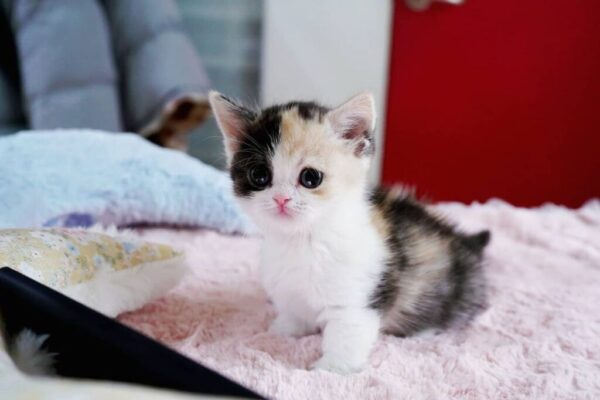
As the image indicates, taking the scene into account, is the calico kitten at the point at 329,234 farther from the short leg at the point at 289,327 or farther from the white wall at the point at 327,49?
the white wall at the point at 327,49

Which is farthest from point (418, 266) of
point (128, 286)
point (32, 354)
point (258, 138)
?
point (32, 354)

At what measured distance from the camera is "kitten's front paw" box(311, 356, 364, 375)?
2.69 feet

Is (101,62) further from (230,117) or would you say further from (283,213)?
(283,213)

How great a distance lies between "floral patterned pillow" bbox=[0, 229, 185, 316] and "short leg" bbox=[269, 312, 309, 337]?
217mm

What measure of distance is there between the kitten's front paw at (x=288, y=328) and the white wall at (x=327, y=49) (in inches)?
54.6

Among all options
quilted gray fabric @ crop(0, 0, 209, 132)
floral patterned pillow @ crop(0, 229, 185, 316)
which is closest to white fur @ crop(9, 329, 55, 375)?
floral patterned pillow @ crop(0, 229, 185, 316)

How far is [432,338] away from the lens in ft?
3.17

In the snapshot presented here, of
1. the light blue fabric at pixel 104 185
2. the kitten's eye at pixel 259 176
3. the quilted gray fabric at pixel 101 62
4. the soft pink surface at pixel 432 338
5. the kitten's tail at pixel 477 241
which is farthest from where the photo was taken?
the quilted gray fabric at pixel 101 62

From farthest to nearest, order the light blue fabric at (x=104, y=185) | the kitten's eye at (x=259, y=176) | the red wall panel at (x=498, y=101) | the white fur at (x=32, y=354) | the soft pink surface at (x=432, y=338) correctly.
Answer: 1. the red wall panel at (x=498, y=101)
2. the light blue fabric at (x=104, y=185)
3. the kitten's eye at (x=259, y=176)
4. the soft pink surface at (x=432, y=338)
5. the white fur at (x=32, y=354)

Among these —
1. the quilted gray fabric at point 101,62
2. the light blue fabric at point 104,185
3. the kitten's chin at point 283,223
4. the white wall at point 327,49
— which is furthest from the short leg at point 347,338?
the white wall at point 327,49

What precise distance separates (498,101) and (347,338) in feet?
5.33

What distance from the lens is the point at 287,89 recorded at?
234 centimetres

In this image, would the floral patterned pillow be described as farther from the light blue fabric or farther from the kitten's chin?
the light blue fabric

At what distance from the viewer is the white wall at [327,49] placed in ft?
7.40
